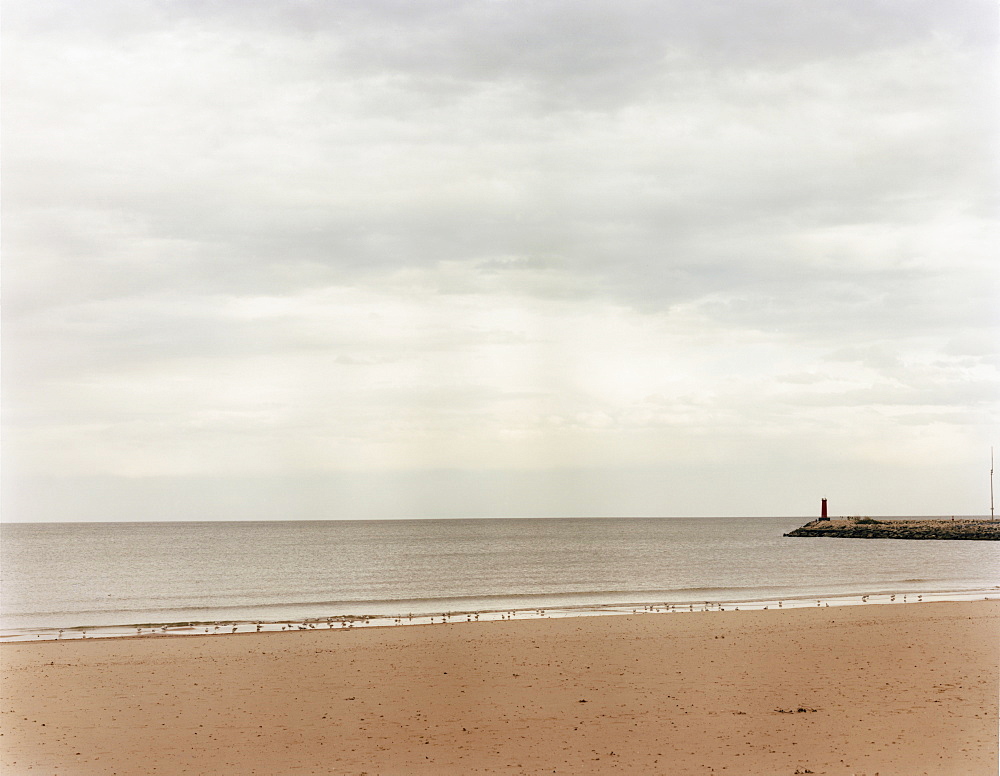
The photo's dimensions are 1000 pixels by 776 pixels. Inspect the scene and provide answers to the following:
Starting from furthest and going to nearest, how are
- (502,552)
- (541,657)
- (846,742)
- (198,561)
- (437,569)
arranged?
(502,552), (198,561), (437,569), (541,657), (846,742)

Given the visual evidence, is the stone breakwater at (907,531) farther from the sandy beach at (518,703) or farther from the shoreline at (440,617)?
the sandy beach at (518,703)

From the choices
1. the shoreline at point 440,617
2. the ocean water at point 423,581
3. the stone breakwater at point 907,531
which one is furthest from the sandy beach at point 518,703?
the stone breakwater at point 907,531

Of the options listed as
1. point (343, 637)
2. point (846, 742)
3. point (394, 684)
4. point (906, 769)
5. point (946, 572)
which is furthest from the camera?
point (946, 572)

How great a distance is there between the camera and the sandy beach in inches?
477

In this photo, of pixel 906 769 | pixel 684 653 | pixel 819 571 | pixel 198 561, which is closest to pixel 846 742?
pixel 906 769

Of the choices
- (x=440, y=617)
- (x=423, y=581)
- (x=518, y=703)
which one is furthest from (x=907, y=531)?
(x=518, y=703)

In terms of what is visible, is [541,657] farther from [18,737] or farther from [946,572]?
[946,572]

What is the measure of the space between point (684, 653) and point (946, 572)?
45.9 meters

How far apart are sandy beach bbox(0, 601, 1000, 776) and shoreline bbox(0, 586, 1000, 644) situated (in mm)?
3454

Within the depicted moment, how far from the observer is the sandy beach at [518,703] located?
39.8 feet

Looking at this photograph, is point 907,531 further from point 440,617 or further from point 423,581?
point 440,617

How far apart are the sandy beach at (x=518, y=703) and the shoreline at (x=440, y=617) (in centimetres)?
345

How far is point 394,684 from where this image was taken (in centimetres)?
1731

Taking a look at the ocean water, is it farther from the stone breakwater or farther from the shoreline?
the stone breakwater
